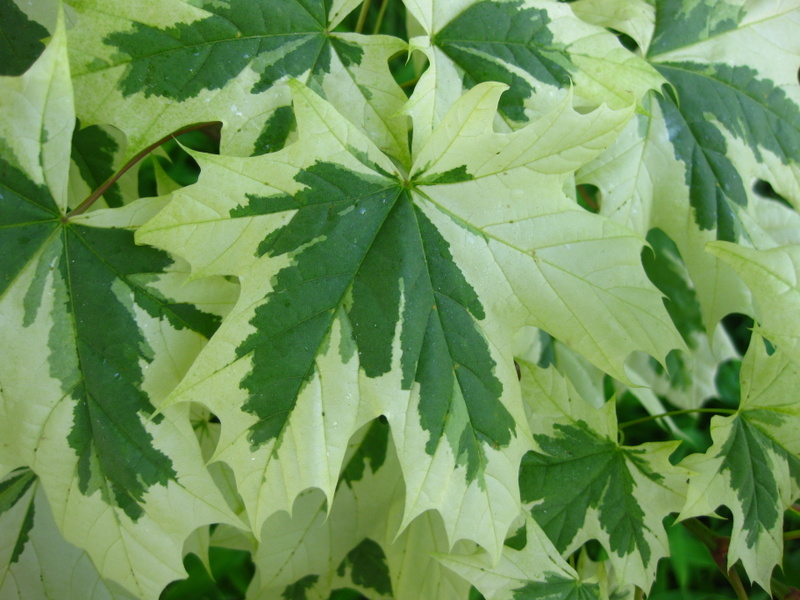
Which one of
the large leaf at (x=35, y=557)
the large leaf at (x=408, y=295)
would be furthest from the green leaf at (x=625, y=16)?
the large leaf at (x=35, y=557)

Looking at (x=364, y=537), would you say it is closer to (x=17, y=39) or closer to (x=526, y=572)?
(x=526, y=572)

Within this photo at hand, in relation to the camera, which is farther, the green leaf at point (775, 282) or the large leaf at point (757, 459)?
the large leaf at point (757, 459)

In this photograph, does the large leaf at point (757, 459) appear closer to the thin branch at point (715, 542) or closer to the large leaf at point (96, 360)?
the thin branch at point (715, 542)

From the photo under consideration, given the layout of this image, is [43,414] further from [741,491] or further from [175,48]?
[741,491]

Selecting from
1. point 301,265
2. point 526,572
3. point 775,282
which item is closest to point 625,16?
point 775,282

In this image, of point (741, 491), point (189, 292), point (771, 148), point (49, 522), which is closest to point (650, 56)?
point (771, 148)

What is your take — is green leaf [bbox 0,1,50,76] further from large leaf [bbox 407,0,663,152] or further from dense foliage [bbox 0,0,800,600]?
large leaf [bbox 407,0,663,152]
